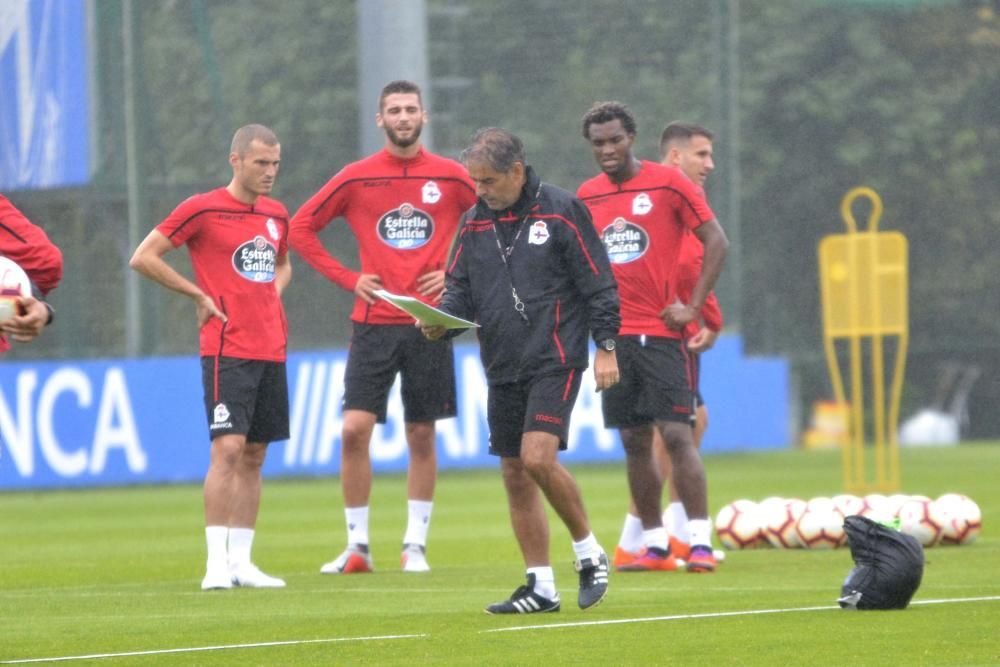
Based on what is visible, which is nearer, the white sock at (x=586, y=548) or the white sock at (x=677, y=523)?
the white sock at (x=586, y=548)

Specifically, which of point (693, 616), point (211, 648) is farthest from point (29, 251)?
point (693, 616)

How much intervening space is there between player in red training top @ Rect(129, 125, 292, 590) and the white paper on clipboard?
6.70 ft

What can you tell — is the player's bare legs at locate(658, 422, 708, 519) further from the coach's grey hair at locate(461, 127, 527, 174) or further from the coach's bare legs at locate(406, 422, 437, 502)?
the coach's grey hair at locate(461, 127, 527, 174)

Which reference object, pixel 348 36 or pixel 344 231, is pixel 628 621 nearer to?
pixel 344 231

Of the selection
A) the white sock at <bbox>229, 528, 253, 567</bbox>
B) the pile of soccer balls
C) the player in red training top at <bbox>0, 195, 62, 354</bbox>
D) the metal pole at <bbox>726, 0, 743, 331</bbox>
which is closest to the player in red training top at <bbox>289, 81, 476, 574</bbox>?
the white sock at <bbox>229, 528, 253, 567</bbox>

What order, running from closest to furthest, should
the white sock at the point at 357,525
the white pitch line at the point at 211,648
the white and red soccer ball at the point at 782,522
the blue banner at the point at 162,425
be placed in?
the white pitch line at the point at 211,648
the white sock at the point at 357,525
the white and red soccer ball at the point at 782,522
the blue banner at the point at 162,425

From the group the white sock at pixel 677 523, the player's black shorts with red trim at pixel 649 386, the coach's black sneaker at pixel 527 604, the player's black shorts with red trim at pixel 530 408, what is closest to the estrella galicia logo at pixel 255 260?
the player's black shorts with red trim at pixel 649 386

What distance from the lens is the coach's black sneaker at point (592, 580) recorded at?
928 cm

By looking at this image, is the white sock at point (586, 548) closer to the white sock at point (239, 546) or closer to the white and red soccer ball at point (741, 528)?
the white sock at point (239, 546)

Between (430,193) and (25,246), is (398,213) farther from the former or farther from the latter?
(25,246)

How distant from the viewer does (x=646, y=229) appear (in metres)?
11.5

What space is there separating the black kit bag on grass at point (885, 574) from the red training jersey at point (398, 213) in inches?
137

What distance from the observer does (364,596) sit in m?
10.3

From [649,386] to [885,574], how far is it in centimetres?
255
